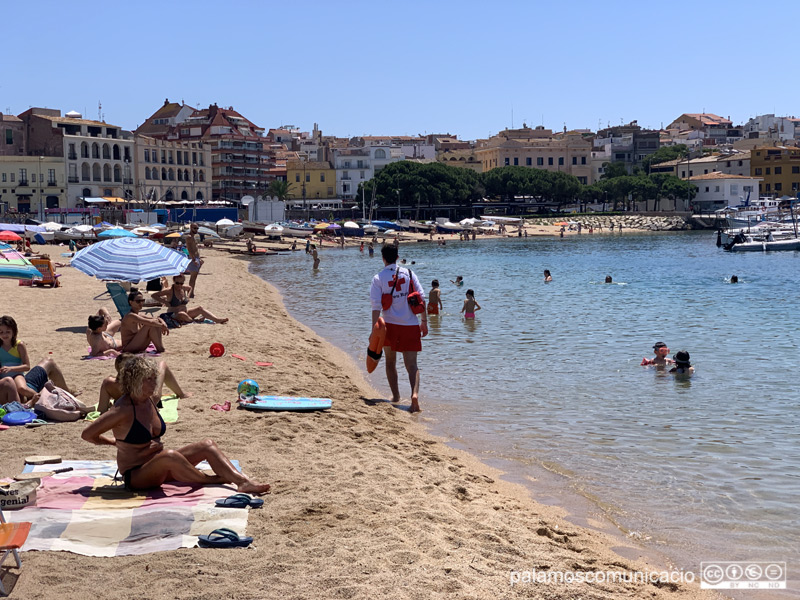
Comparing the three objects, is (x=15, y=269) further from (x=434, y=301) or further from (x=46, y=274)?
(x=434, y=301)

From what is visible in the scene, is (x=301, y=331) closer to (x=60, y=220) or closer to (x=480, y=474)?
(x=480, y=474)

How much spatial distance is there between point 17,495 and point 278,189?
313ft

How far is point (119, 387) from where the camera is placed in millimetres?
6367

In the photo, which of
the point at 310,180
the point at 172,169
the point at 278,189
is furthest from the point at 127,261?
the point at 310,180

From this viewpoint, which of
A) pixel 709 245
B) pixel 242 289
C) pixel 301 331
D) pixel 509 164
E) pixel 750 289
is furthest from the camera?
pixel 509 164

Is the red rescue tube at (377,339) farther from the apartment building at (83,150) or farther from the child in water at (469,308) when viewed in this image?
the apartment building at (83,150)

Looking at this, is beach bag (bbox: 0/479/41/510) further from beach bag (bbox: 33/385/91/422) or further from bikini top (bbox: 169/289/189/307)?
bikini top (bbox: 169/289/189/307)

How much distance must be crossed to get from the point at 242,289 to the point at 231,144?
78.1m

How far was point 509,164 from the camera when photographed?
11525 centimetres

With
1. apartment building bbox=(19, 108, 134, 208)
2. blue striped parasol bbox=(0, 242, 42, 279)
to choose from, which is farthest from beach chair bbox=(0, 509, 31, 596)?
apartment building bbox=(19, 108, 134, 208)

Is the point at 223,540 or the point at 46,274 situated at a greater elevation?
the point at 46,274

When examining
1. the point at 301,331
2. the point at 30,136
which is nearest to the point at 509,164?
the point at 30,136

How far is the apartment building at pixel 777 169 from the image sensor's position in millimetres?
107875

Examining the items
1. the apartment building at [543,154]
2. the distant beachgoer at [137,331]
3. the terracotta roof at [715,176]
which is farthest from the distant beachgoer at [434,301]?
→ the apartment building at [543,154]
